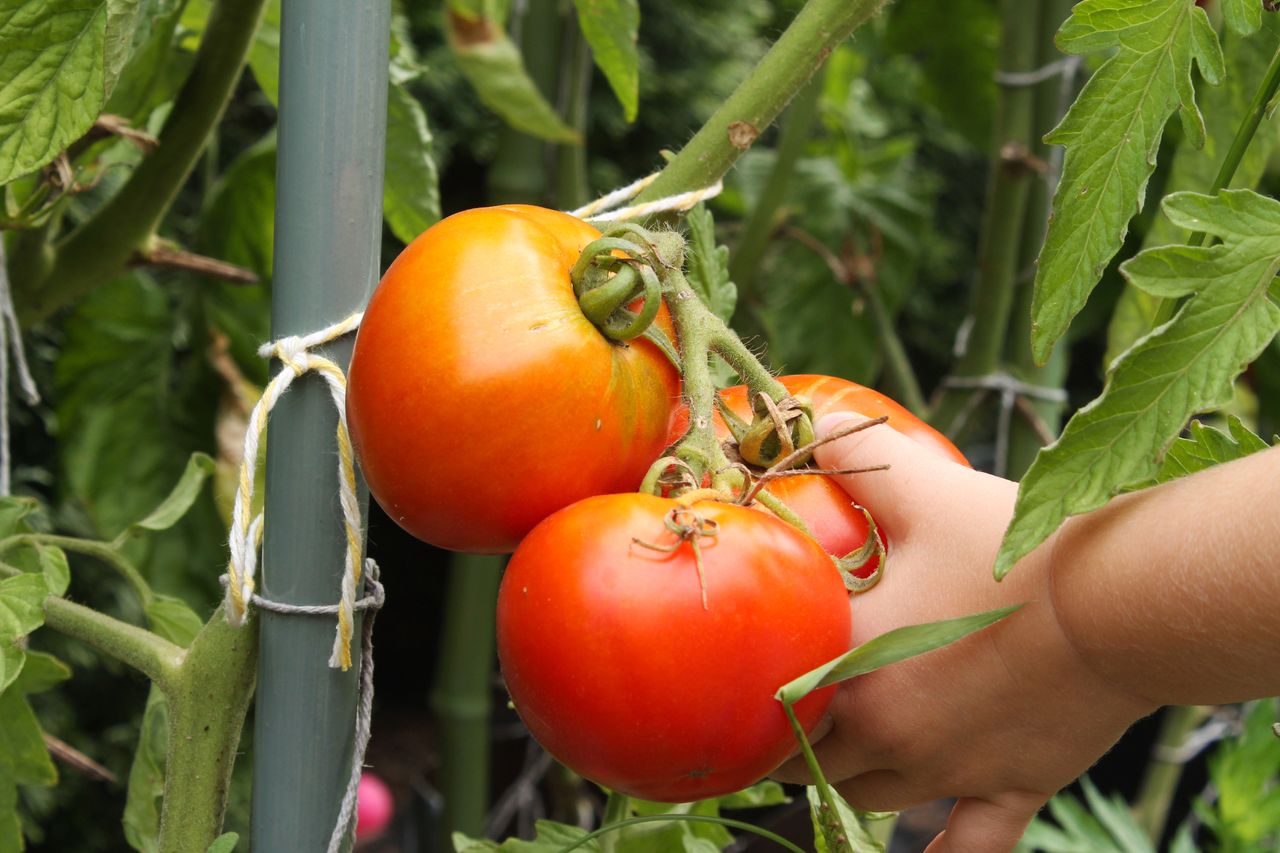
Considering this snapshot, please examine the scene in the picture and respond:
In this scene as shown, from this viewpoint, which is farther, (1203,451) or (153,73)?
(153,73)

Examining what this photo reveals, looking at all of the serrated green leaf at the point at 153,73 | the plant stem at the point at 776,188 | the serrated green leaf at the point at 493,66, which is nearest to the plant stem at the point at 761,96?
the serrated green leaf at the point at 153,73

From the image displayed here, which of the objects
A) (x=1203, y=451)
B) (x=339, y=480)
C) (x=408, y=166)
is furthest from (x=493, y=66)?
(x=1203, y=451)

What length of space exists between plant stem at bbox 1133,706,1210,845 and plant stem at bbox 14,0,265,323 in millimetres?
1143

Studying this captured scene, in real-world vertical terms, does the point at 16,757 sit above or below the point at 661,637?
below

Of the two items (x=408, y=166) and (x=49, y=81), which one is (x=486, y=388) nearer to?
(x=49, y=81)

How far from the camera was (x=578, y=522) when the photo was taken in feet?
1.26

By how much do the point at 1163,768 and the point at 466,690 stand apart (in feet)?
2.63

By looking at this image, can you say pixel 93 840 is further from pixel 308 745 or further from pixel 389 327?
pixel 389 327

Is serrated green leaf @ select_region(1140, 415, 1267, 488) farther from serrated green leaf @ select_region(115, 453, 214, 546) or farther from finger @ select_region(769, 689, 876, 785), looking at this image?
serrated green leaf @ select_region(115, 453, 214, 546)

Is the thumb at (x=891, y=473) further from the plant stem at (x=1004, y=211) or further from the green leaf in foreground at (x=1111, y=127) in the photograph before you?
the plant stem at (x=1004, y=211)

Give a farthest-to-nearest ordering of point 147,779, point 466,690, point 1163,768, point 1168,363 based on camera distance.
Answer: point 1163,768, point 466,690, point 147,779, point 1168,363

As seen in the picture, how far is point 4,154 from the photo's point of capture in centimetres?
48

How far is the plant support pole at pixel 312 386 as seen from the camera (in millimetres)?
456

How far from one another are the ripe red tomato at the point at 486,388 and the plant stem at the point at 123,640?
0.14 m
